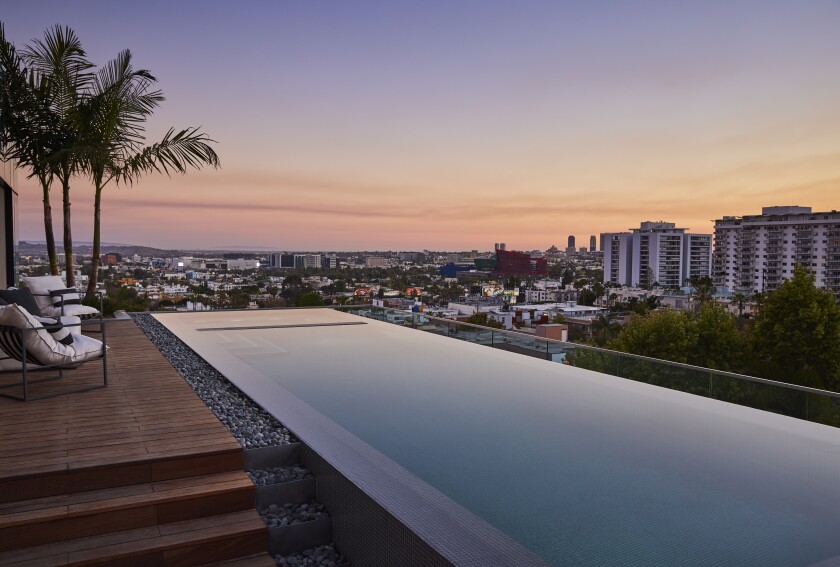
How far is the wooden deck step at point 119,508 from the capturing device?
2643mm

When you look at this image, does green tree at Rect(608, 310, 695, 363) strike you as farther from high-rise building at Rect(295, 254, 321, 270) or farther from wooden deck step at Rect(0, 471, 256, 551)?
wooden deck step at Rect(0, 471, 256, 551)

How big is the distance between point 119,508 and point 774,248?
39833 mm

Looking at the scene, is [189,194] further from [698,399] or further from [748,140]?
[748,140]

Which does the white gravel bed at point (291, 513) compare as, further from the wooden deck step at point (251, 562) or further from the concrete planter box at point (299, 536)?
the wooden deck step at point (251, 562)

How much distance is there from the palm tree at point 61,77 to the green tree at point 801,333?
25.1m

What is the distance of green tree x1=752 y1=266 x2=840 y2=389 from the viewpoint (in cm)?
2483

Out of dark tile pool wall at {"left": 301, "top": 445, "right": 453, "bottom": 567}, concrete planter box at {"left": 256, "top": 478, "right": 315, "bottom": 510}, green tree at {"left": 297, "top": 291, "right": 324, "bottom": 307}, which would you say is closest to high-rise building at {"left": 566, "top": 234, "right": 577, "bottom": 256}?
green tree at {"left": 297, "top": 291, "right": 324, "bottom": 307}

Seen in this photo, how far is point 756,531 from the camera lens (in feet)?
9.27

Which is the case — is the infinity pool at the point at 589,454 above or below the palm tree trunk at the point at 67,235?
below

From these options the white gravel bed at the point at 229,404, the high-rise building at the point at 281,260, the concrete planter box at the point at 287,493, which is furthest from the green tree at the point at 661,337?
the concrete planter box at the point at 287,493

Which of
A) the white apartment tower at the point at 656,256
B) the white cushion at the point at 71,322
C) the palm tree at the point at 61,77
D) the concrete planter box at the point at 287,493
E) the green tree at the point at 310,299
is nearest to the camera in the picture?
the concrete planter box at the point at 287,493

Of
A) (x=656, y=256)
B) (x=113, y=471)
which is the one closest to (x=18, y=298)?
(x=113, y=471)

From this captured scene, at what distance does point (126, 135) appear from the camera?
8.78 metres

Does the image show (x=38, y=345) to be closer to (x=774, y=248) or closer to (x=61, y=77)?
(x=61, y=77)
